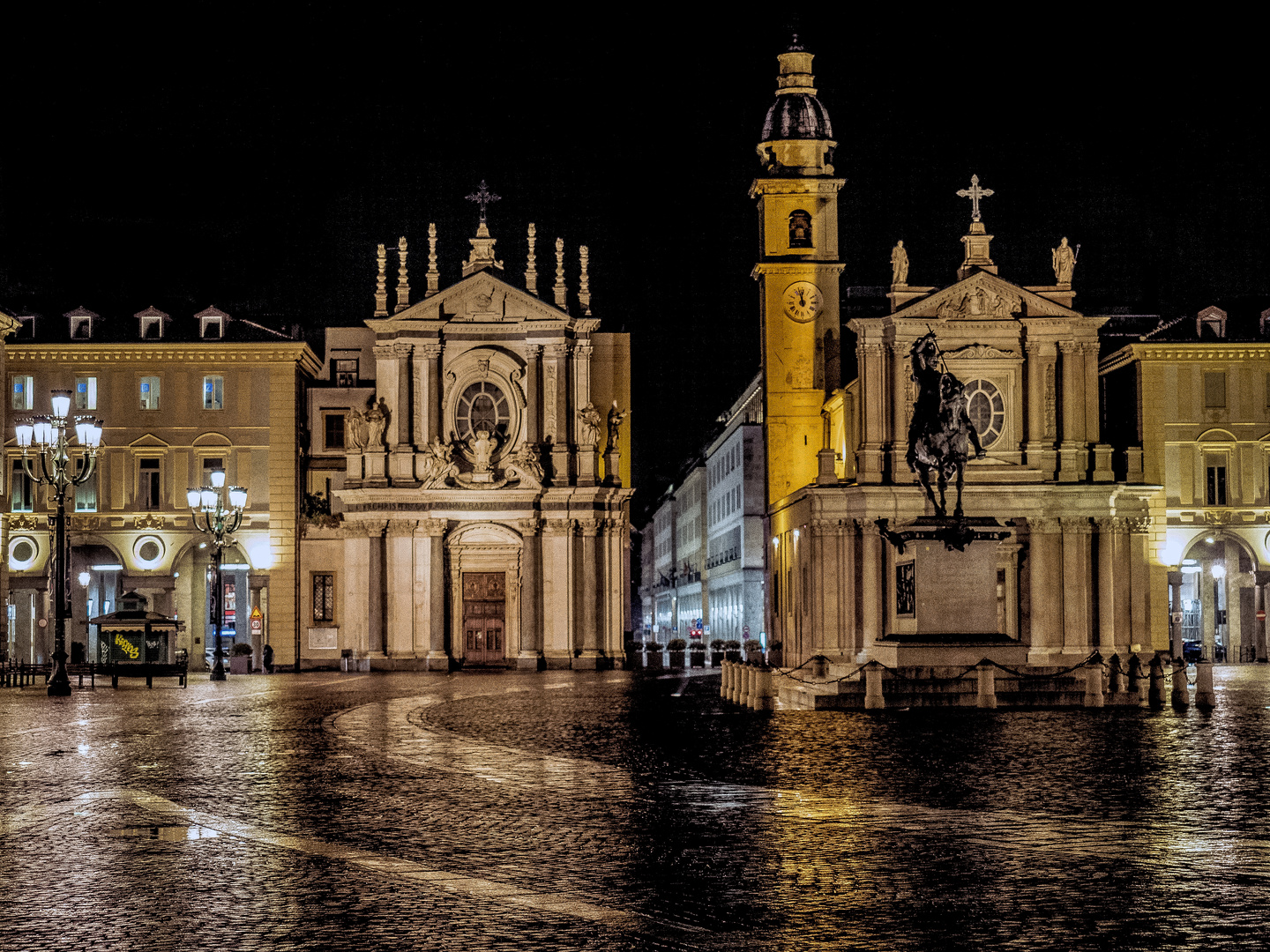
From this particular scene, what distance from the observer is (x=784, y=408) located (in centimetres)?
7662

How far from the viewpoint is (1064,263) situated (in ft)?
224

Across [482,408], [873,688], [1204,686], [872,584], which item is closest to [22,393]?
[482,408]

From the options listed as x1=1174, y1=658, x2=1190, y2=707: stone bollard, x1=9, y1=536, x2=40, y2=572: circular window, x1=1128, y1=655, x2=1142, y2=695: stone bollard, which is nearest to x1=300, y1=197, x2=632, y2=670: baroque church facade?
x1=9, y1=536, x2=40, y2=572: circular window

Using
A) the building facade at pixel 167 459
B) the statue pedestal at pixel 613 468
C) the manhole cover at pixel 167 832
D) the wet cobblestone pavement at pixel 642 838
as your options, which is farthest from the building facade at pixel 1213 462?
the manhole cover at pixel 167 832

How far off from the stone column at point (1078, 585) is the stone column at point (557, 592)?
18.8 metres

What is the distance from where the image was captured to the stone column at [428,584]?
68.8 metres

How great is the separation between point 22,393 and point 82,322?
147 inches

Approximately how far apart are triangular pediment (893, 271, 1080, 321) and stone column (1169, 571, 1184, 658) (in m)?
12.9

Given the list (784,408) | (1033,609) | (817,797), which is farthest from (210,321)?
(817,797)

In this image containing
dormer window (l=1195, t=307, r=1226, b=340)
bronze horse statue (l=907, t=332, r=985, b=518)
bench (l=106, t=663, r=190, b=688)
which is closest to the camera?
bronze horse statue (l=907, t=332, r=985, b=518)

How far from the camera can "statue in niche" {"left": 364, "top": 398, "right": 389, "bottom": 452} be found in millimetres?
→ 68750

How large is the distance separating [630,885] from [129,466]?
61.2 metres

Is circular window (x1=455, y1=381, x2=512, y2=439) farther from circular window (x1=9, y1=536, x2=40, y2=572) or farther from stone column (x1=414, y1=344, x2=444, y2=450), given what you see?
circular window (x1=9, y1=536, x2=40, y2=572)

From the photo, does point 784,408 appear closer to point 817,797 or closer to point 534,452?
point 534,452
